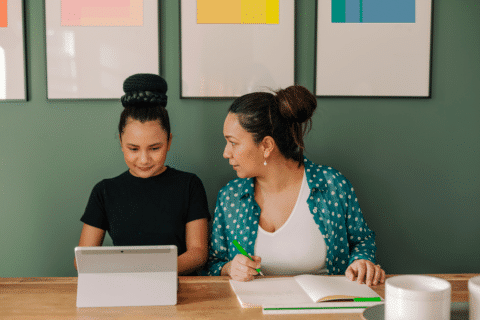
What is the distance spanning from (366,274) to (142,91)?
942mm

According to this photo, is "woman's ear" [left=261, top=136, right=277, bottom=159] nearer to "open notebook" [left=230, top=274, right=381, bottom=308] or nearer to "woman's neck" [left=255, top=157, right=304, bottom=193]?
"woman's neck" [left=255, top=157, right=304, bottom=193]

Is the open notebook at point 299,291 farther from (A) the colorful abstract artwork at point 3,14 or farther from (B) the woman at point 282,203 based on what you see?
(A) the colorful abstract artwork at point 3,14

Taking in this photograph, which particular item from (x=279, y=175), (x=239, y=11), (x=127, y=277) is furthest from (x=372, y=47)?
(x=127, y=277)

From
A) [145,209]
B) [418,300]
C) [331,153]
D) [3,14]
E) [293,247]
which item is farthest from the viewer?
[331,153]

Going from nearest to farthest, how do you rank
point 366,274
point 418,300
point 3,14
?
point 418,300
point 366,274
point 3,14

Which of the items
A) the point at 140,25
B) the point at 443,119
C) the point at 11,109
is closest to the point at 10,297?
the point at 11,109

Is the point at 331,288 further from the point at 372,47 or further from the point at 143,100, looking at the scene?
the point at 372,47

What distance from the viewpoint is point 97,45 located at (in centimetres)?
158

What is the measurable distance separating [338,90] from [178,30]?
0.72 metres

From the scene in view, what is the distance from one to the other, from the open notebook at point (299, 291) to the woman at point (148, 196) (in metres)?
0.37

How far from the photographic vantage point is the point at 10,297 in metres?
0.95

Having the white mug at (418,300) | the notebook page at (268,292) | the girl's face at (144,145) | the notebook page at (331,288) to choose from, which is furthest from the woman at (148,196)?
the white mug at (418,300)

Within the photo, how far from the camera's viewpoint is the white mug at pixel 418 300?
680 mm

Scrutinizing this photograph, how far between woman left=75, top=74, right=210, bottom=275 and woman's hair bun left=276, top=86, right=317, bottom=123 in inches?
16.7
